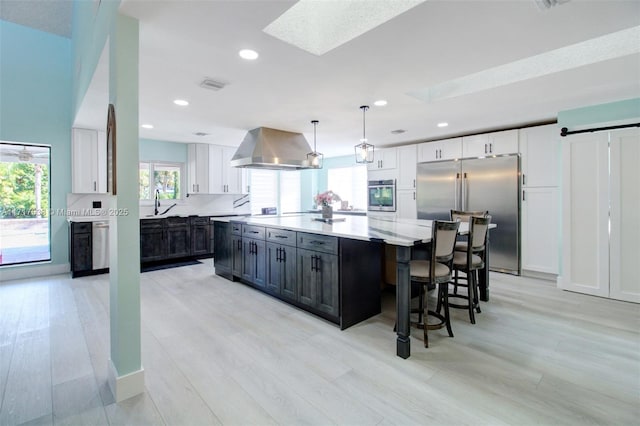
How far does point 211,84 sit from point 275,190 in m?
5.11

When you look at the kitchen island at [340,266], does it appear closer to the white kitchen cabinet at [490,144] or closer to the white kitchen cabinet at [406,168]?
the white kitchen cabinet at [490,144]

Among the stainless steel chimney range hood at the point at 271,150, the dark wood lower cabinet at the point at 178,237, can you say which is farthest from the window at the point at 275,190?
the stainless steel chimney range hood at the point at 271,150

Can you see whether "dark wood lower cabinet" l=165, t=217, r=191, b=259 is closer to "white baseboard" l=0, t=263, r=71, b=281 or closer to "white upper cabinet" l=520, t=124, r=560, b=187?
"white baseboard" l=0, t=263, r=71, b=281

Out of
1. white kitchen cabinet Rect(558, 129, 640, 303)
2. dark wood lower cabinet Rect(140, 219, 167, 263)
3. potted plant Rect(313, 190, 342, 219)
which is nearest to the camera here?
A: white kitchen cabinet Rect(558, 129, 640, 303)

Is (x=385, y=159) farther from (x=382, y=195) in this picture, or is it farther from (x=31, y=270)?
(x=31, y=270)

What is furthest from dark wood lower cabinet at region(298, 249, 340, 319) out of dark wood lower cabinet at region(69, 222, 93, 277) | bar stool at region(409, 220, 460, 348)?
dark wood lower cabinet at region(69, 222, 93, 277)

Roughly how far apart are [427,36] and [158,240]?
5.45 metres

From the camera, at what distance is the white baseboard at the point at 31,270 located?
465cm

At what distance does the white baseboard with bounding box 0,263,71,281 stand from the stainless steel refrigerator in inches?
252

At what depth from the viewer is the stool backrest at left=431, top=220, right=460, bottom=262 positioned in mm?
2480

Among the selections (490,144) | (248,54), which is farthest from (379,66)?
(490,144)

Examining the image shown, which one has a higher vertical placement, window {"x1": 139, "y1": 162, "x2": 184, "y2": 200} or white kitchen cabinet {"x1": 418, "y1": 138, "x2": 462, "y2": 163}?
white kitchen cabinet {"x1": 418, "y1": 138, "x2": 462, "y2": 163}

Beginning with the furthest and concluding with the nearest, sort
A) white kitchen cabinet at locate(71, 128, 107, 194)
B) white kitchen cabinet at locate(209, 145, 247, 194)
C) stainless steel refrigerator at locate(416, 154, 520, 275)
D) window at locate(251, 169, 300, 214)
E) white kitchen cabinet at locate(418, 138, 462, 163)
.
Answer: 1. window at locate(251, 169, 300, 214)
2. white kitchen cabinet at locate(209, 145, 247, 194)
3. white kitchen cabinet at locate(418, 138, 462, 163)
4. white kitchen cabinet at locate(71, 128, 107, 194)
5. stainless steel refrigerator at locate(416, 154, 520, 275)

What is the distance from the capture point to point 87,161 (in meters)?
5.13
